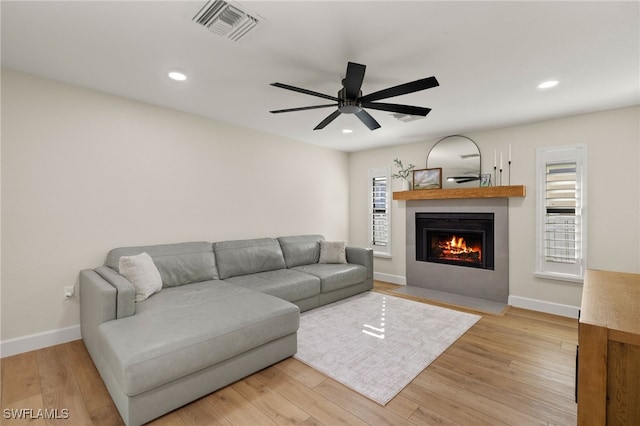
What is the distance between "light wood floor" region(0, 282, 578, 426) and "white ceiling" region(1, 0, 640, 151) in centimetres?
249

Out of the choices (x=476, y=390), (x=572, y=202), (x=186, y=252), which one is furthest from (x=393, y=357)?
(x=572, y=202)

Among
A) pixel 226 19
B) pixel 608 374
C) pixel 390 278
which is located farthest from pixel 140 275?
pixel 390 278

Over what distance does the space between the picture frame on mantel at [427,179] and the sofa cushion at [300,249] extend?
194 centimetres

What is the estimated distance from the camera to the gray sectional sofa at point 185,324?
1.76 meters

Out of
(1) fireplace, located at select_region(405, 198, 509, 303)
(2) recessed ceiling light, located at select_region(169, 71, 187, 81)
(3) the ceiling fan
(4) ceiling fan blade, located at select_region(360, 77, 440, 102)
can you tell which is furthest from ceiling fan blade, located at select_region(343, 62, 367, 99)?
(1) fireplace, located at select_region(405, 198, 509, 303)

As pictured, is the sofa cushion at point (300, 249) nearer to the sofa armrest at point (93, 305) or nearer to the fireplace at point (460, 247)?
the fireplace at point (460, 247)

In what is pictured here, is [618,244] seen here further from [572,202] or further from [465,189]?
[465,189]

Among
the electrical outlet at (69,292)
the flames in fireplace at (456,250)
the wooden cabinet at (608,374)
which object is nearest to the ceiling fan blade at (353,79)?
the wooden cabinet at (608,374)

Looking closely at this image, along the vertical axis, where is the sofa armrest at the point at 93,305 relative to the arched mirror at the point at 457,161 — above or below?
below

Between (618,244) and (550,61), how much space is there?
2454 mm

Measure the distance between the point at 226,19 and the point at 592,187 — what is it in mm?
4284

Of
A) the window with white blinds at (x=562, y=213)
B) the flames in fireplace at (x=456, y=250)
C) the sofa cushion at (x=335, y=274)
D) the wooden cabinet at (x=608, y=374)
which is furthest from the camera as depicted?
the flames in fireplace at (x=456, y=250)

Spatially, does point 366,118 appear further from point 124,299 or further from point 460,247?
point 460,247
